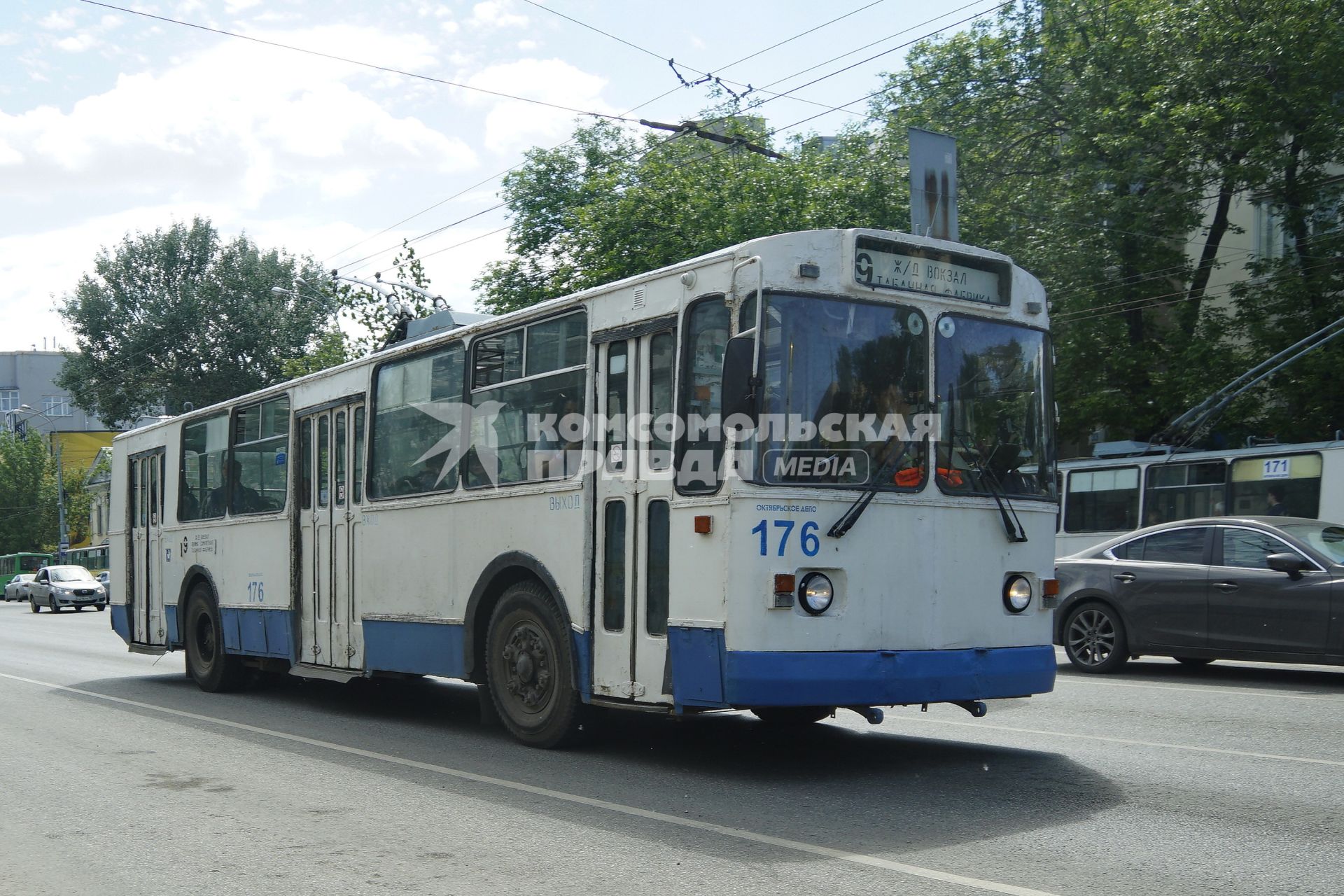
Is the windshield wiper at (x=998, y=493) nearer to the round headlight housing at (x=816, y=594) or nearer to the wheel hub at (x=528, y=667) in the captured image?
the round headlight housing at (x=816, y=594)

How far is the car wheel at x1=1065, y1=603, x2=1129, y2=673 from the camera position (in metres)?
14.2

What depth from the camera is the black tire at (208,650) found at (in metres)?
14.6

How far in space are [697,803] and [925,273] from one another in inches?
135

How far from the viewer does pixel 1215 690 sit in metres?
12.8

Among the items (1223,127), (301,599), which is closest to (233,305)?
(1223,127)

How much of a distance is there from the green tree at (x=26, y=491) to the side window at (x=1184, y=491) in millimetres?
79089

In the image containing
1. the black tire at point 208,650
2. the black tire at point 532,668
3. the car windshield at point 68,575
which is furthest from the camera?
the car windshield at point 68,575

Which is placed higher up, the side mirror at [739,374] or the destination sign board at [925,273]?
the destination sign board at [925,273]

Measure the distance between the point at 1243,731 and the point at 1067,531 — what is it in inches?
528

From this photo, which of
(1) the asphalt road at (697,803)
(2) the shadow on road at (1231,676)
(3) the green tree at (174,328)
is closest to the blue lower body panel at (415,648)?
(1) the asphalt road at (697,803)

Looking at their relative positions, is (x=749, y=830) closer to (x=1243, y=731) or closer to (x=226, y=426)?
(x=1243, y=731)

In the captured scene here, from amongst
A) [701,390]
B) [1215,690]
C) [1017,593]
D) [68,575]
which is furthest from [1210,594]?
[68,575]

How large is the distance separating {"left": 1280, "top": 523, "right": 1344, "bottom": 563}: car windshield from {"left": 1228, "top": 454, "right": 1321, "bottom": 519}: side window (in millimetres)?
6140

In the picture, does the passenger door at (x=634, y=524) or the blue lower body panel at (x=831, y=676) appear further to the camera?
the passenger door at (x=634, y=524)
